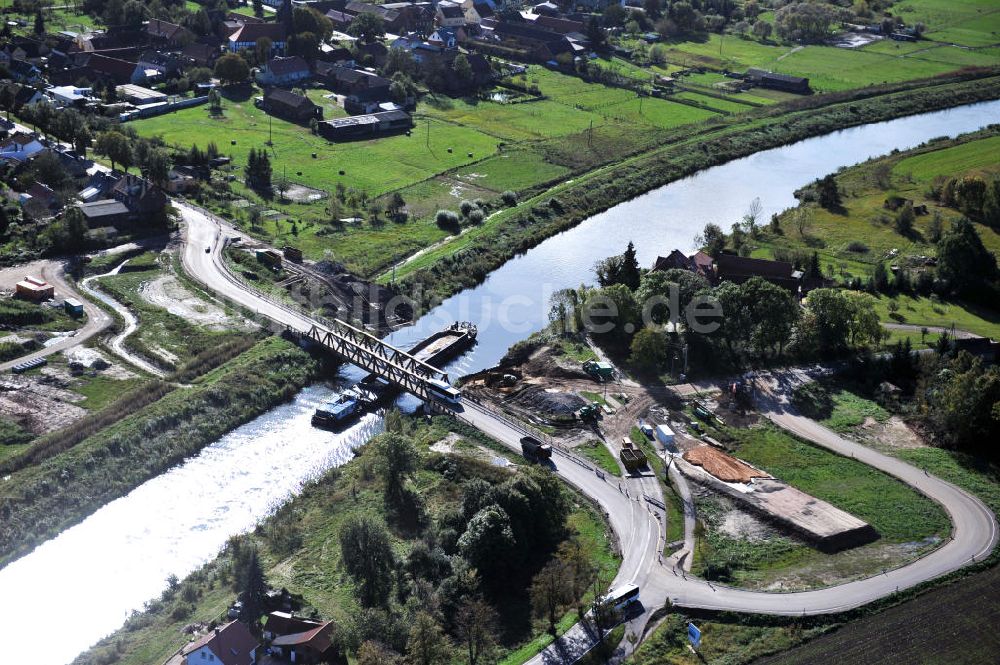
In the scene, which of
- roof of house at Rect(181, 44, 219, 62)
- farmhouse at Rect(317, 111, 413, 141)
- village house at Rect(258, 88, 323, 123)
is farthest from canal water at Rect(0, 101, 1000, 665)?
roof of house at Rect(181, 44, 219, 62)

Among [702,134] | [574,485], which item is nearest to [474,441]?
[574,485]

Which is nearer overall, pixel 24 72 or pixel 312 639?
pixel 312 639

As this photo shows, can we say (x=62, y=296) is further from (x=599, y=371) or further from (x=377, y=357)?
(x=599, y=371)

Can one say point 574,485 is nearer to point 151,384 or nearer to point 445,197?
point 151,384

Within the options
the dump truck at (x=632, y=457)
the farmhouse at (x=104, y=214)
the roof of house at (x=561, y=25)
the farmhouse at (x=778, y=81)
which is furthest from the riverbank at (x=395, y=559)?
the roof of house at (x=561, y=25)

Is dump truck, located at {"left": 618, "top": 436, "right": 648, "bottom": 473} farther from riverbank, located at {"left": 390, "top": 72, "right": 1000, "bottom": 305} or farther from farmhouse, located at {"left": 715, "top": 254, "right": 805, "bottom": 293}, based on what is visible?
farmhouse, located at {"left": 715, "top": 254, "right": 805, "bottom": 293}

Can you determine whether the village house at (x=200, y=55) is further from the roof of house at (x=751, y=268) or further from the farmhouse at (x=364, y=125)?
the roof of house at (x=751, y=268)

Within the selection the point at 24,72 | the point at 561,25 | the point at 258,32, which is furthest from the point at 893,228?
the point at 24,72
